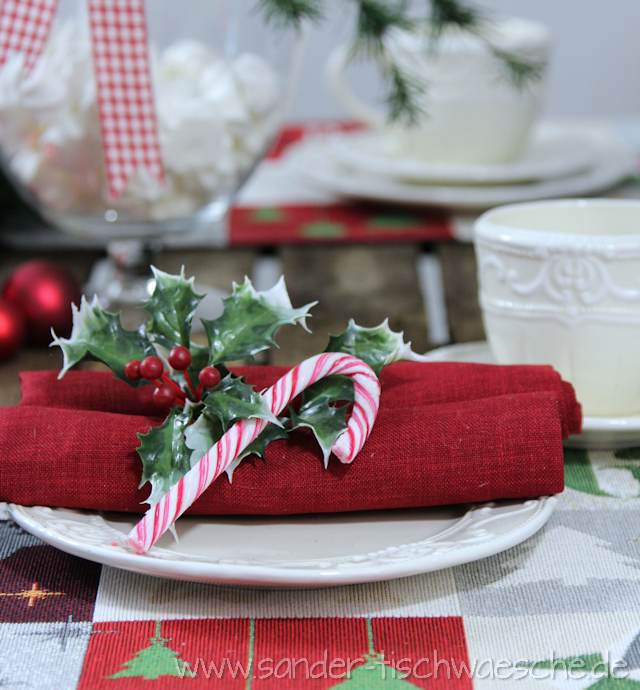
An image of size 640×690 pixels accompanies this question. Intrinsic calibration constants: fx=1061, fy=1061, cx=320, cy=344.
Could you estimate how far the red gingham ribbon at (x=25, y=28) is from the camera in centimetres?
84

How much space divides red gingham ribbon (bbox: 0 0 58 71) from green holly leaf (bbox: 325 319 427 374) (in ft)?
1.41

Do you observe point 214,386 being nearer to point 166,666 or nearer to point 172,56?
point 166,666

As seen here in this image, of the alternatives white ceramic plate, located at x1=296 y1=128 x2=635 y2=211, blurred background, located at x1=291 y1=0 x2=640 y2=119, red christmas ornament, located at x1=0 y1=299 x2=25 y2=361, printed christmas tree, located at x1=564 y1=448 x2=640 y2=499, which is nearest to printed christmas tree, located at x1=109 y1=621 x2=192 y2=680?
printed christmas tree, located at x1=564 y1=448 x2=640 y2=499

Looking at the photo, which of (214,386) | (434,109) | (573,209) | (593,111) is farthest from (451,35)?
(593,111)

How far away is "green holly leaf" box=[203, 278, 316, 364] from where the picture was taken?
55cm

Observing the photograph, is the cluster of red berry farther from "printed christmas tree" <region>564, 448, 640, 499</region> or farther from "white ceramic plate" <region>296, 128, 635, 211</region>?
"white ceramic plate" <region>296, 128, 635, 211</region>

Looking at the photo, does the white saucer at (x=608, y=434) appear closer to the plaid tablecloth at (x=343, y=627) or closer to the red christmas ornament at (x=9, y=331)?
the plaid tablecloth at (x=343, y=627)

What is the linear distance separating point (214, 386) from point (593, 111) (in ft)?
7.15

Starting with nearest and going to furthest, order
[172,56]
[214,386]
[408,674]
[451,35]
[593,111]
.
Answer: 1. [408,674]
2. [214,386]
3. [172,56]
4. [451,35]
5. [593,111]

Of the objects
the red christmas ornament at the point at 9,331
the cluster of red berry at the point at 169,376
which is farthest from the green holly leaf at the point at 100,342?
the red christmas ornament at the point at 9,331

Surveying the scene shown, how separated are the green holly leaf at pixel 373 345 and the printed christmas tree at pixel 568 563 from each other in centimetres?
12

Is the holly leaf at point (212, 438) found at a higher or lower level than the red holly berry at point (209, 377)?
lower

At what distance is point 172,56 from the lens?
0.87 m

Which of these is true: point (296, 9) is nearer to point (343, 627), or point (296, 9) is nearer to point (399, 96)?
point (399, 96)
